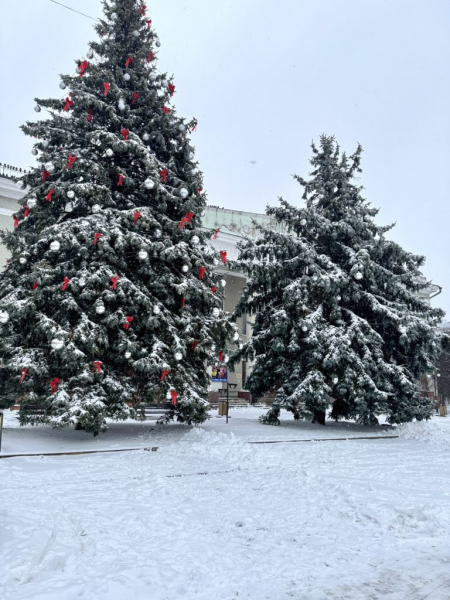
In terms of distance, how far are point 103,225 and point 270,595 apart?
9687 mm

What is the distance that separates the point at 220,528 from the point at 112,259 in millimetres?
7924

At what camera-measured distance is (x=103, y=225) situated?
1176 cm

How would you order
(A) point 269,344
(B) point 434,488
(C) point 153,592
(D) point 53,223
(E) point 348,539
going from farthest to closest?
(A) point 269,344
(D) point 53,223
(B) point 434,488
(E) point 348,539
(C) point 153,592

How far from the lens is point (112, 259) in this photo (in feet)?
38.5

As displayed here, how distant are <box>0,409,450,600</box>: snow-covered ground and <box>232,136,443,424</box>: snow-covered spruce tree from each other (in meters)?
5.87

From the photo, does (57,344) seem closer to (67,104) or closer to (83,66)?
(67,104)

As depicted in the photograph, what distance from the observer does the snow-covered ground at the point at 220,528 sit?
12.0ft

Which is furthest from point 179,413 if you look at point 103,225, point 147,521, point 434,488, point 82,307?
point 147,521

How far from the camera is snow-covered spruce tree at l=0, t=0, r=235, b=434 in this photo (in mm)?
10758

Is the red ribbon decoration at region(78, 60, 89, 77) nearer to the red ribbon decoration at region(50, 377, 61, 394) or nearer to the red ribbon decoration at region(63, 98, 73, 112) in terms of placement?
the red ribbon decoration at region(63, 98, 73, 112)

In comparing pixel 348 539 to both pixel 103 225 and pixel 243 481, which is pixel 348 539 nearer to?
pixel 243 481

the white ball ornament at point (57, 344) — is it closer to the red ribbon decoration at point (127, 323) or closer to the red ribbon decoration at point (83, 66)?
the red ribbon decoration at point (127, 323)

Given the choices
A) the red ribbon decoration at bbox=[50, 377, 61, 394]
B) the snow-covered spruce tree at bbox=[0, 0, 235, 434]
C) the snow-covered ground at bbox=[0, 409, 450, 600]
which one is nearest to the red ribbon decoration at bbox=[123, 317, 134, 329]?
the snow-covered spruce tree at bbox=[0, 0, 235, 434]

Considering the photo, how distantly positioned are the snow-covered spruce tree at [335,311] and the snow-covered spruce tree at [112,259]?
3597 mm
